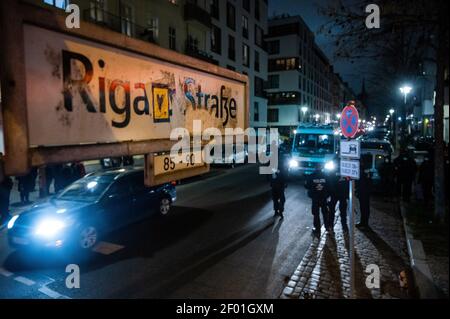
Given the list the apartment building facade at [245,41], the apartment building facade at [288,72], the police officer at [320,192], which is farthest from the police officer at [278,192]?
the apartment building facade at [288,72]

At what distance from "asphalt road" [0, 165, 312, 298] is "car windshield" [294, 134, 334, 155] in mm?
6782

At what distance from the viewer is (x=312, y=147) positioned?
17859 mm

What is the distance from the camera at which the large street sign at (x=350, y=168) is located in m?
5.63

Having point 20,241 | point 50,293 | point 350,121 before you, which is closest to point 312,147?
point 350,121

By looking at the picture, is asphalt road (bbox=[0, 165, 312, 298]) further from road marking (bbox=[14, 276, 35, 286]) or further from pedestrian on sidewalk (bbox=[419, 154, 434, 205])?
pedestrian on sidewalk (bbox=[419, 154, 434, 205])

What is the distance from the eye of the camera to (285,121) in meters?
58.4

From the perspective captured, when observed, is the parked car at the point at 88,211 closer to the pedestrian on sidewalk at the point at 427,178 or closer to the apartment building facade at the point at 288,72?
the pedestrian on sidewalk at the point at 427,178

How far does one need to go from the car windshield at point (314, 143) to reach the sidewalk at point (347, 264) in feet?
26.1

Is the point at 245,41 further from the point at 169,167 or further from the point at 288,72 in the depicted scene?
the point at 169,167

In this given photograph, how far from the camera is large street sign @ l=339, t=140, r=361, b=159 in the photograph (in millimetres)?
5633

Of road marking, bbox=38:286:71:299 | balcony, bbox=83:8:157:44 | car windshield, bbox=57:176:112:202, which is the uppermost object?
balcony, bbox=83:8:157:44

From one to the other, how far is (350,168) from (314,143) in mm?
12470

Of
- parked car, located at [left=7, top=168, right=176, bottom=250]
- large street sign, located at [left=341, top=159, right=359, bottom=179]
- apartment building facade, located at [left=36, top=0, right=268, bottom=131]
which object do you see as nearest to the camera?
large street sign, located at [left=341, top=159, right=359, bottom=179]

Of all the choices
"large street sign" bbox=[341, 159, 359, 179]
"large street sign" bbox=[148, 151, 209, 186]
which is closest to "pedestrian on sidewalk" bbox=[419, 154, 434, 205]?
"large street sign" bbox=[341, 159, 359, 179]
